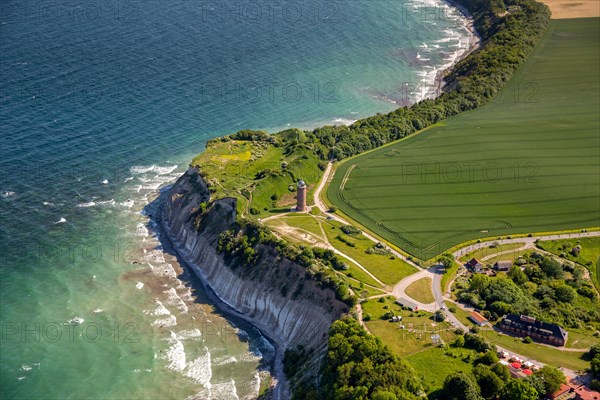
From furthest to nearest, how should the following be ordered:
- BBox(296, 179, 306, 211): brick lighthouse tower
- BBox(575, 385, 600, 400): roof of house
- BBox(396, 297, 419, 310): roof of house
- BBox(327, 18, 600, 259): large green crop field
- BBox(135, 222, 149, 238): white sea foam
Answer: BBox(135, 222, 149, 238): white sea foam
BBox(296, 179, 306, 211): brick lighthouse tower
BBox(327, 18, 600, 259): large green crop field
BBox(396, 297, 419, 310): roof of house
BBox(575, 385, 600, 400): roof of house

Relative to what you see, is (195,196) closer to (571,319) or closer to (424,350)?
(424,350)

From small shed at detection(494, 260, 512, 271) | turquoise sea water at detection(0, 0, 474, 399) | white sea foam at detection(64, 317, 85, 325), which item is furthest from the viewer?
small shed at detection(494, 260, 512, 271)

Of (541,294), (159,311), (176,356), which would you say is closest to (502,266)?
(541,294)

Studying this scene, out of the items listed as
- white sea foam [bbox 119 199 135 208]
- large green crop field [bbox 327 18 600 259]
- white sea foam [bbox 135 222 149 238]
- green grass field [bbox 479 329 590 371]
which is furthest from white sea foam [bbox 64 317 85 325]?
green grass field [bbox 479 329 590 371]

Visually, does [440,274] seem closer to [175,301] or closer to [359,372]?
[359,372]

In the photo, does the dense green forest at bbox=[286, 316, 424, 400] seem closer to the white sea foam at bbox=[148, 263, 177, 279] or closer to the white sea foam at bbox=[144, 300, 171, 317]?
the white sea foam at bbox=[144, 300, 171, 317]

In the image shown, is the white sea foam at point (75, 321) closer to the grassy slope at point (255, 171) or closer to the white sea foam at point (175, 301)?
the white sea foam at point (175, 301)

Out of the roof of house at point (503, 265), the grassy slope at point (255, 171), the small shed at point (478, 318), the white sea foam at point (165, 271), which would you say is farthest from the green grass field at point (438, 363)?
the white sea foam at point (165, 271)
